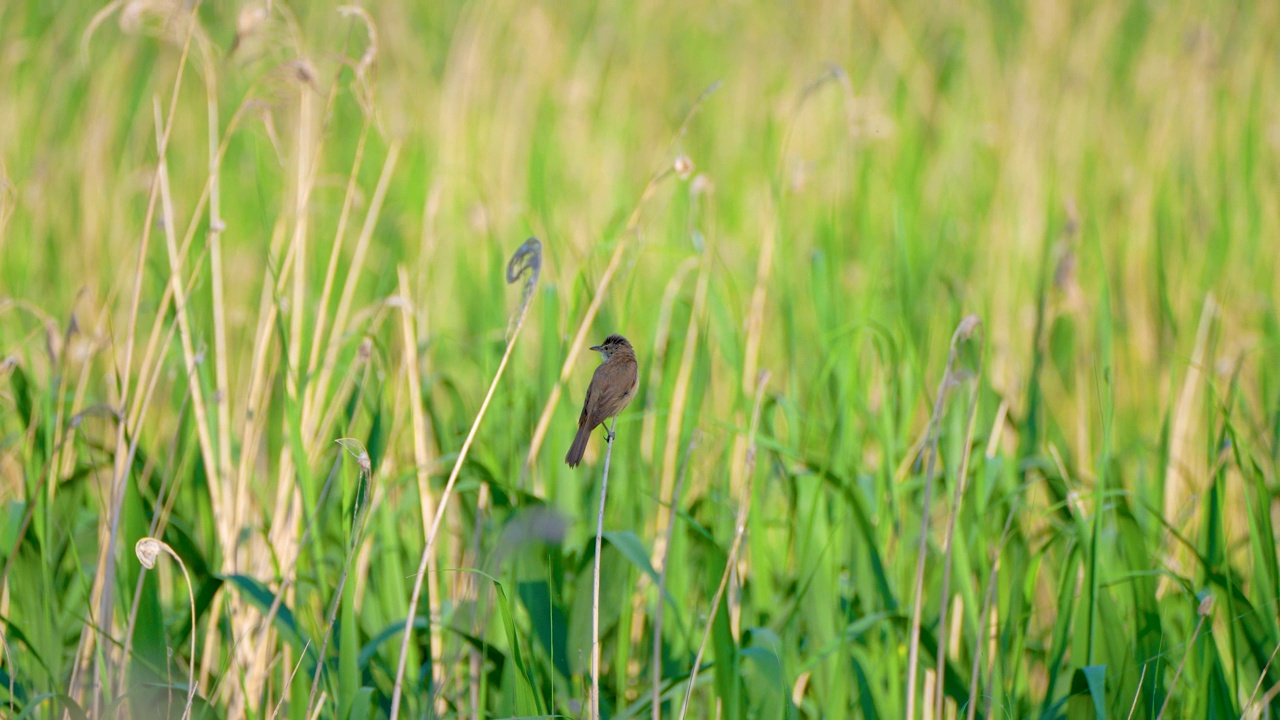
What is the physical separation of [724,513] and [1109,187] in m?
2.68

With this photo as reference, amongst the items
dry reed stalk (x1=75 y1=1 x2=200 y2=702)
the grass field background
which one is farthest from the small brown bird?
dry reed stalk (x1=75 y1=1 x2=200 y2=702)

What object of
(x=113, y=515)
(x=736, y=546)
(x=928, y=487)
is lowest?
(x=113, y=515)

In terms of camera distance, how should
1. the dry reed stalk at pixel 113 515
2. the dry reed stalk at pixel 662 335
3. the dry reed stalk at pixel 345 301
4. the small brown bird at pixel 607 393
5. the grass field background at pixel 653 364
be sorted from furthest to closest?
the dry reed stalk at pixel 662 335, the dry reed stalk at pixel 345 301, the grass field background at pixel 653 364, the dry reed stalk at pixel 113 515, the small brown bird at pixel 607 393

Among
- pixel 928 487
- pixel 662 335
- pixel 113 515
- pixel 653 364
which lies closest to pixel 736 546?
pixel 928 487

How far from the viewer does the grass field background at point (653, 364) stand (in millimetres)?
1801

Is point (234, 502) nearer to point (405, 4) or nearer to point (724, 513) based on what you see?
point (724, 513)

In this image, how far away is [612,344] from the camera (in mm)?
1468

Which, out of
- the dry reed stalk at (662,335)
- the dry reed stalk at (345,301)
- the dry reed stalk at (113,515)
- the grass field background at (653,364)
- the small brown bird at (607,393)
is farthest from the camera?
the dry reed stalk at (662,335)

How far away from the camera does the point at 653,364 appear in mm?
2623

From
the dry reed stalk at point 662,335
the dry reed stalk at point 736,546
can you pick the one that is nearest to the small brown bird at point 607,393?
the dry reed stalk at point 736,546

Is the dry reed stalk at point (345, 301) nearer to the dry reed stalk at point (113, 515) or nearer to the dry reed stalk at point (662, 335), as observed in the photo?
the dry reed stalk at point (113, 515)

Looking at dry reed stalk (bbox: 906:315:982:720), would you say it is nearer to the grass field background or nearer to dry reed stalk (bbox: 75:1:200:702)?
the grass field background

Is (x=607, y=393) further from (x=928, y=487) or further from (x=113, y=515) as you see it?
(x=113, y=515)

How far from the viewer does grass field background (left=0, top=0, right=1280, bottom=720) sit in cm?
180
